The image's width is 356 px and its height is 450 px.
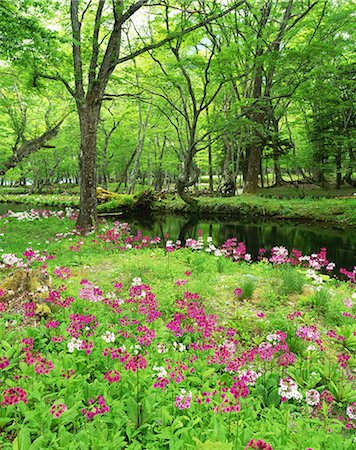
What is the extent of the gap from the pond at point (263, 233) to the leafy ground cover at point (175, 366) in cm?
571

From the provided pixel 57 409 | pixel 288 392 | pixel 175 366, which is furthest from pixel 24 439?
pixel 288 392

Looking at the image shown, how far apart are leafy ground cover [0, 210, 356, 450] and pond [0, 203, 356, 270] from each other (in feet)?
18.7

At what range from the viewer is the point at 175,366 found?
3.24m

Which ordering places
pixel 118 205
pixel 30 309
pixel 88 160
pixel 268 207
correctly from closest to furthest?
pixel 30 309, pixel 88 160, pixel 268 207, pixel 118 205

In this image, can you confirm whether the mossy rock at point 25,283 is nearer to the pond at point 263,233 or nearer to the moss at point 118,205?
the pond at point 263,233

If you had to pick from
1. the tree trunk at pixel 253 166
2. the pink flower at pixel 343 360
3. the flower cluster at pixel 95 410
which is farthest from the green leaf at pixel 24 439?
the tree trunk at pixel 253 166

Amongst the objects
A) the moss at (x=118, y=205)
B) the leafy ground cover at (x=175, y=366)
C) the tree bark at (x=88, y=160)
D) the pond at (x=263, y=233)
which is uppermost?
the tree bark at (x=88, y=160)

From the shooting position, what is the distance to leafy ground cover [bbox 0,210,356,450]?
2.35 m

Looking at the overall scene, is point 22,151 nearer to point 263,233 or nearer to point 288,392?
point 263,233

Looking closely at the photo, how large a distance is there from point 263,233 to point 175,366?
12.4 meters

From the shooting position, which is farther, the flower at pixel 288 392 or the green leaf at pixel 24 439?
the flower at pixel 288 392

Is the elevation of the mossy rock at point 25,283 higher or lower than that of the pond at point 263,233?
higher

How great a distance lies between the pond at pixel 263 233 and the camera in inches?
457

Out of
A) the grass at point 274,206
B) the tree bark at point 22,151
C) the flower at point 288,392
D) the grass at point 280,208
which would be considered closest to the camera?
the flower at point 288,392
